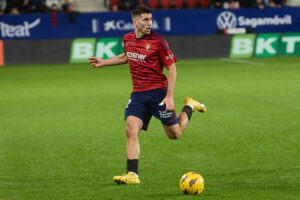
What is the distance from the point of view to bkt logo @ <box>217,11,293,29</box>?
85.8ft

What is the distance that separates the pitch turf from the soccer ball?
0.28 ft

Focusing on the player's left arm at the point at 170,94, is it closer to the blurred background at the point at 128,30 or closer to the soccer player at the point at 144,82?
the soccer player at the point at 144,82

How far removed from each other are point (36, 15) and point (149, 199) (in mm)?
18472

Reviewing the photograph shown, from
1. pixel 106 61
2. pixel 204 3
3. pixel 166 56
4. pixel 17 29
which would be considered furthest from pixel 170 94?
pixel 204 3

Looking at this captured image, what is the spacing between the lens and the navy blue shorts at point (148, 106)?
780 centimetres

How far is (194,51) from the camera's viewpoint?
78.8 ft

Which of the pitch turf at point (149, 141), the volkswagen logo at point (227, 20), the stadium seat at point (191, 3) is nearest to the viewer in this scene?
the pitch turf at point (149, 141)

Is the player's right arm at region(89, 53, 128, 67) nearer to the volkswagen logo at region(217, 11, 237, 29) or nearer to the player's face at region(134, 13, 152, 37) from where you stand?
the player's face at region(134, 13, 152, 37)

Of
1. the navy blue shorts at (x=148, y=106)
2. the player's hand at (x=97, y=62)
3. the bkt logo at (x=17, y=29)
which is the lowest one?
the bkt logo at (x=17, y=29)

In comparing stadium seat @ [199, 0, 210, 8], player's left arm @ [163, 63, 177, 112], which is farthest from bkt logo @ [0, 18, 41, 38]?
player's left arm @ [163, 63, 177, 112]

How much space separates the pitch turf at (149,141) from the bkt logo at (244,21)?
750 centimetres

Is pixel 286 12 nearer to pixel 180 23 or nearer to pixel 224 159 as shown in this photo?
pixel 180 23

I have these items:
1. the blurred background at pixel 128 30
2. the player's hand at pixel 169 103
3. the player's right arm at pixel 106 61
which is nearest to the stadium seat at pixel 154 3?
the blurred background at pixel 128 30

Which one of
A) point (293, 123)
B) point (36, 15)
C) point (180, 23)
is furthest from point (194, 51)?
point (293, 123)
